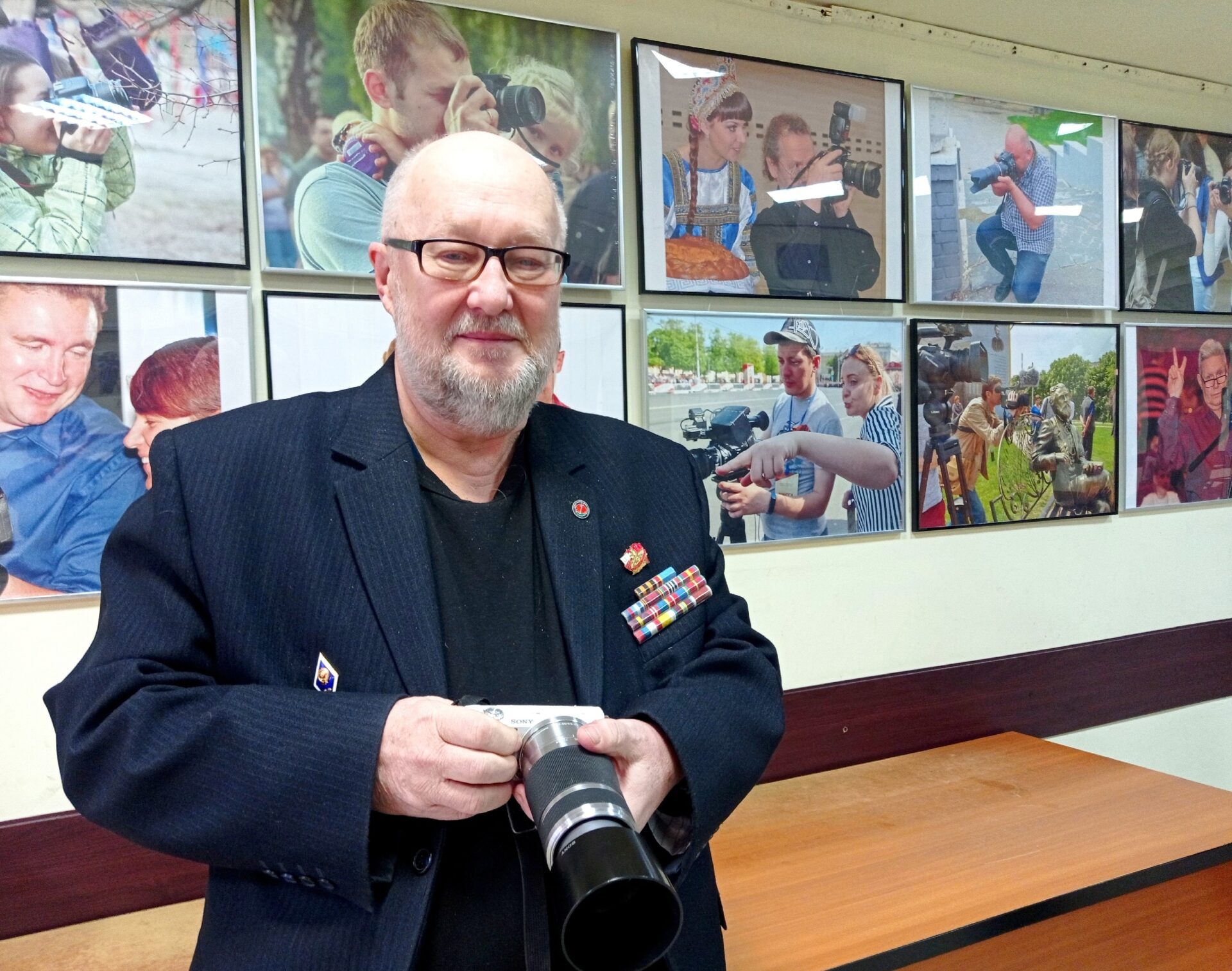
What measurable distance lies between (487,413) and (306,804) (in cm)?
44

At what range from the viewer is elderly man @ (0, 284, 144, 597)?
1495 millimetres

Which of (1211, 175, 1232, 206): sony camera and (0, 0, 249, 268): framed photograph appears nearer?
(0, 0, 249, 268): framed photograph

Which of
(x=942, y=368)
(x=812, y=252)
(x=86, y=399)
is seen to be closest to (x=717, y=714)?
(x=86, y=399)

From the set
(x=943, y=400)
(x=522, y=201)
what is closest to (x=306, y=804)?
(x=522, y=201)

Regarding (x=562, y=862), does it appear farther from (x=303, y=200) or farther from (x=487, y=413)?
(x=303, y=200)

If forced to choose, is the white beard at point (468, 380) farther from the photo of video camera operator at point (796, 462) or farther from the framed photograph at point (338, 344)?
the photo of video camera operator at point (796, 462)

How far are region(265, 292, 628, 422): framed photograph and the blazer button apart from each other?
972mm

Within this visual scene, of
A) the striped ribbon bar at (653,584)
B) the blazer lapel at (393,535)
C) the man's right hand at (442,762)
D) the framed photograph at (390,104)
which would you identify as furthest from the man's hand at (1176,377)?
the man's right hand at (442,762)

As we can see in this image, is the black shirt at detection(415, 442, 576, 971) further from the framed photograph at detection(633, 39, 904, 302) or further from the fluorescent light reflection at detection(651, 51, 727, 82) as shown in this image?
the fluorescent light reflection at detection(651, 51, 727, 82)

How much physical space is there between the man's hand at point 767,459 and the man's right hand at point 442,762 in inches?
51.3

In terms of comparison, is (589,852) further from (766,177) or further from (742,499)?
(766,177)

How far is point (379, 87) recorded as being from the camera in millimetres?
1699

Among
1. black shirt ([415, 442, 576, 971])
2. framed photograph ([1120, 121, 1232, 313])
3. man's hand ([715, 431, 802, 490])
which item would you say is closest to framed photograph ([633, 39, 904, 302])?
man's hand ([715, 431, 802, 490])

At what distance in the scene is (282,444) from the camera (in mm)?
1016
